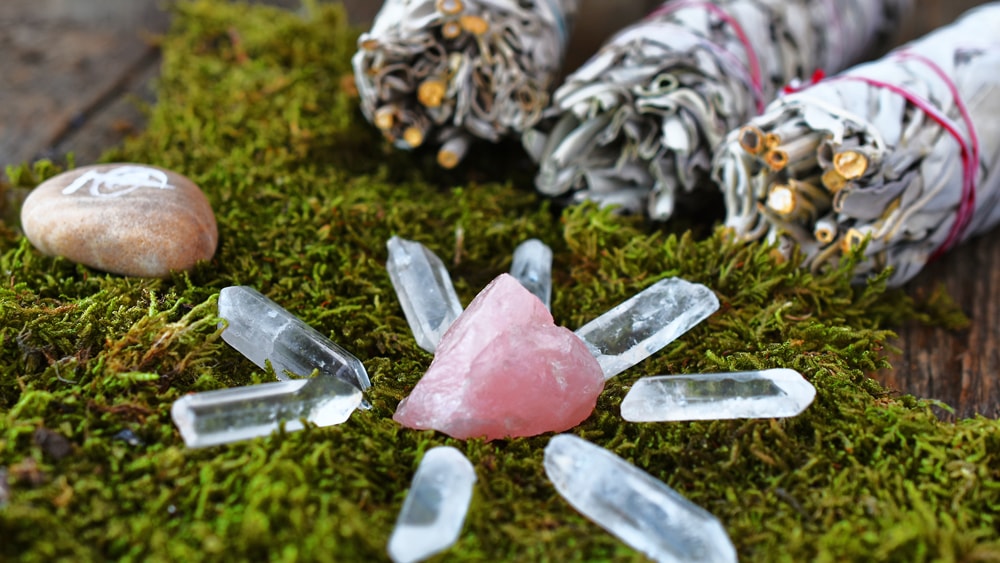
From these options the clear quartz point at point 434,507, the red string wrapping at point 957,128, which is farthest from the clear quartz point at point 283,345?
the red string wrapping at point 957,128

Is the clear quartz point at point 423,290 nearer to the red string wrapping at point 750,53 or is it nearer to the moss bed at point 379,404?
the moss bed at point 379,404

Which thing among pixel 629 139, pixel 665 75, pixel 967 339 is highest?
pixel 665 75

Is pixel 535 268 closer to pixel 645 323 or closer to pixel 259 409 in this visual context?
pixel 645 323

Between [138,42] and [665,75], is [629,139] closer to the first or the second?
[665,75]

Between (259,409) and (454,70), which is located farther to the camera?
(454,70)

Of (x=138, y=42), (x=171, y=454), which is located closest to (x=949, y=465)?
(x=171, y=454)

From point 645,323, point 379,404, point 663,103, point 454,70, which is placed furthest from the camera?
point 454,70

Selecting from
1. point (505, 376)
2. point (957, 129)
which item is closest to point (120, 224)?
point (505, 376)
